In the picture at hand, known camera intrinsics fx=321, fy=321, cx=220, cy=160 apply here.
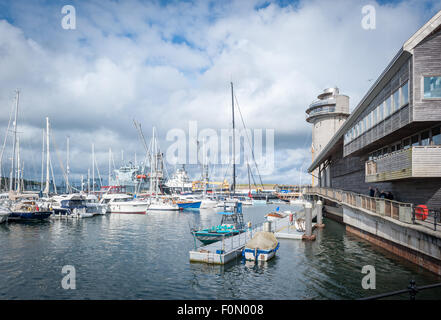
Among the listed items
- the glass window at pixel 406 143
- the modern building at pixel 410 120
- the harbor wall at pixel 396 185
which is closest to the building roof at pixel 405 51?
the modern building at pixel 410 120

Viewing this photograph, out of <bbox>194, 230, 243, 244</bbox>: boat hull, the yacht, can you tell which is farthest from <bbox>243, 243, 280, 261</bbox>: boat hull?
the yacht

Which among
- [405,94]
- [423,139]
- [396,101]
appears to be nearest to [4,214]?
[396,101]

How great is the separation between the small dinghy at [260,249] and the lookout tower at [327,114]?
55.4m

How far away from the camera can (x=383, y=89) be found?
25484 millimetres

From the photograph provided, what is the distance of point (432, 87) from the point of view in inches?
757

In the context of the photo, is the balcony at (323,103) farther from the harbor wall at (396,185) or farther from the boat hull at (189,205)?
the boat hull at (189,205)

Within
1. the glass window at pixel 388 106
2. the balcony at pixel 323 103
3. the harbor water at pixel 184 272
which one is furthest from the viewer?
the balcony at pixel 323 103

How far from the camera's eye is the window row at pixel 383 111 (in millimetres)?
21075

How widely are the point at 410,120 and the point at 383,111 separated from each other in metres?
5.79

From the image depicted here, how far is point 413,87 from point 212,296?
16.9 meters

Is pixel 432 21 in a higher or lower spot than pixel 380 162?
higher

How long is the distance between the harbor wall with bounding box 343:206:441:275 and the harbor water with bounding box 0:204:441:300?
0.60m
